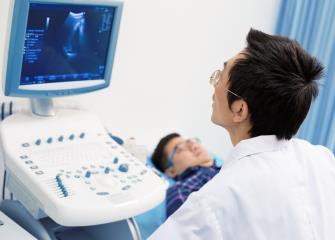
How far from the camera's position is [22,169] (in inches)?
56.5

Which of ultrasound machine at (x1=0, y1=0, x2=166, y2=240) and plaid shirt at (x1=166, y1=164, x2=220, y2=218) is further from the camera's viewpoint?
plaid shirt at (x1=166, y1=164, x2=220, y2=218)

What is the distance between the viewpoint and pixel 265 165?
1121 mm

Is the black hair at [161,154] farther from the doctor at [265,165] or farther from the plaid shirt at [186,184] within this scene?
the doctor at [265,165]

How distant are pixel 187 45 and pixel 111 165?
1.12 m

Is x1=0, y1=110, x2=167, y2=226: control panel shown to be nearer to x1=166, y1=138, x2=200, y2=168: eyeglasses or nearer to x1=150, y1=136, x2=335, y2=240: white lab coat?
x1=150, y1=136, x2=335, y2=240: white lab coat

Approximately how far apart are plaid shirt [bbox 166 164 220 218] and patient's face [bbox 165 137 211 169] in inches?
2.8

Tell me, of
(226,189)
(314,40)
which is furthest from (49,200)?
(314,40)

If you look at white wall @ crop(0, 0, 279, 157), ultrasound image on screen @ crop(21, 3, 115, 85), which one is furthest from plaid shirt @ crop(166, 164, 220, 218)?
ultrasound image on screen @ crop(21, 3, 115, 85)

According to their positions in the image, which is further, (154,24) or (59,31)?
(154,24)

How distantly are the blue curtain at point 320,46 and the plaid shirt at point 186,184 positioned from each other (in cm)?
66

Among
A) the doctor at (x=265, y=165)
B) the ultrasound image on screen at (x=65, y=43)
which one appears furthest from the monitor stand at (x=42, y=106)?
the doctor at (x=265, y=165)

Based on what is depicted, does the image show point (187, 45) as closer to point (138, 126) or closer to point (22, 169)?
point (138, 126)

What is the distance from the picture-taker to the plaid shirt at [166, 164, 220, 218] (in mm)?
2083

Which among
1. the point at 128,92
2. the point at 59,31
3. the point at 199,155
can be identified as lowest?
the point at 199,155
